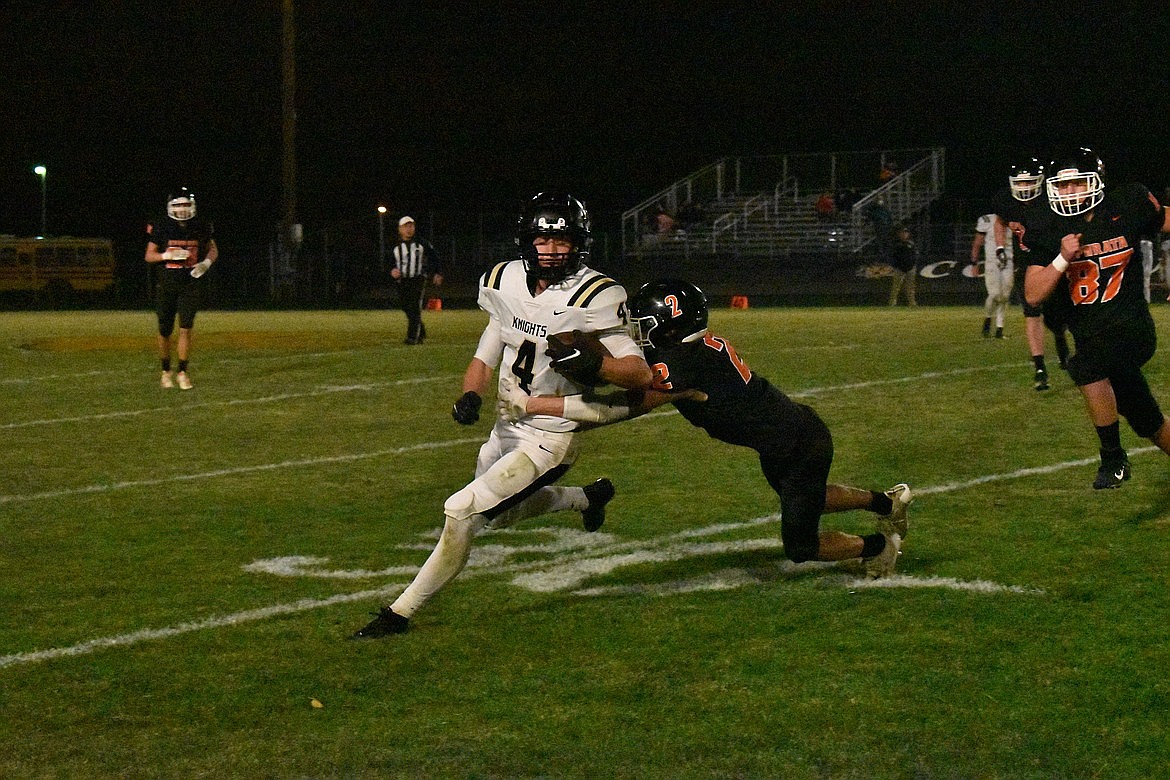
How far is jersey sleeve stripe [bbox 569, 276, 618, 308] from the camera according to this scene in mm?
5473

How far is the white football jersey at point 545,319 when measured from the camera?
545 cm

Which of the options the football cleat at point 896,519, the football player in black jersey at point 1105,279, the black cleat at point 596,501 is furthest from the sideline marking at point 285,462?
the black cleat at point 596,501

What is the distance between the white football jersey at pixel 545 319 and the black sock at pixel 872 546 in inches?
48.9

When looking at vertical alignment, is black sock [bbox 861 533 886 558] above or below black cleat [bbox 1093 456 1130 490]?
below

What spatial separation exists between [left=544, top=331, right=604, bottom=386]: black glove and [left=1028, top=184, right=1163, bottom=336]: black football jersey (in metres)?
3.18

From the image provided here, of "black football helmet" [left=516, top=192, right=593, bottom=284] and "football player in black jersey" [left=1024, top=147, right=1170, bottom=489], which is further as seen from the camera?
"football player in black jersey" [left=1024, top=147, right=1170, bottom=489]

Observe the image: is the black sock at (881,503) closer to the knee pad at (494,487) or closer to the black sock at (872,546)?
the black sock at (872,546)

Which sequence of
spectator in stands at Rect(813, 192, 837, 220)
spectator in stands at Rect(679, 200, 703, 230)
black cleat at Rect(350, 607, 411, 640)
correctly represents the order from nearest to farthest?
1. black cleat at Rect(350, 607, 411, 640)
2. spectator in stands at Rect(813, 192, 837, 220)
3. spectator in stands at Rect(679, 200, 703, 230)

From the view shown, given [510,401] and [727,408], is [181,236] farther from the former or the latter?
[727,408]

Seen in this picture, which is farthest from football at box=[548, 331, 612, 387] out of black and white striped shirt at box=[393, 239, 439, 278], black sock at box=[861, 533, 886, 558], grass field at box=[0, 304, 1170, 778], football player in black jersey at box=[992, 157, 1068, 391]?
black and white striped shirt at box=[393, 239, 439, 278]

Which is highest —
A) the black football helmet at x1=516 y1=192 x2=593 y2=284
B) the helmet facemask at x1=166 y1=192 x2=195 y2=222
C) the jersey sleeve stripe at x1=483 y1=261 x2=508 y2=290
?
the helmet facemask at x1=166 y1=192 x2=195 y2=222

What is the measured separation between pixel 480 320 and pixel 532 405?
60.5 feet

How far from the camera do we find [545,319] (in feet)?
18.2

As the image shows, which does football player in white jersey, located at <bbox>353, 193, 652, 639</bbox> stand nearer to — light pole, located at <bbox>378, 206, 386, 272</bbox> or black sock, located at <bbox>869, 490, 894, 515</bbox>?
black sock, located at <bbox>869, 490, 894, 515</bbox>
